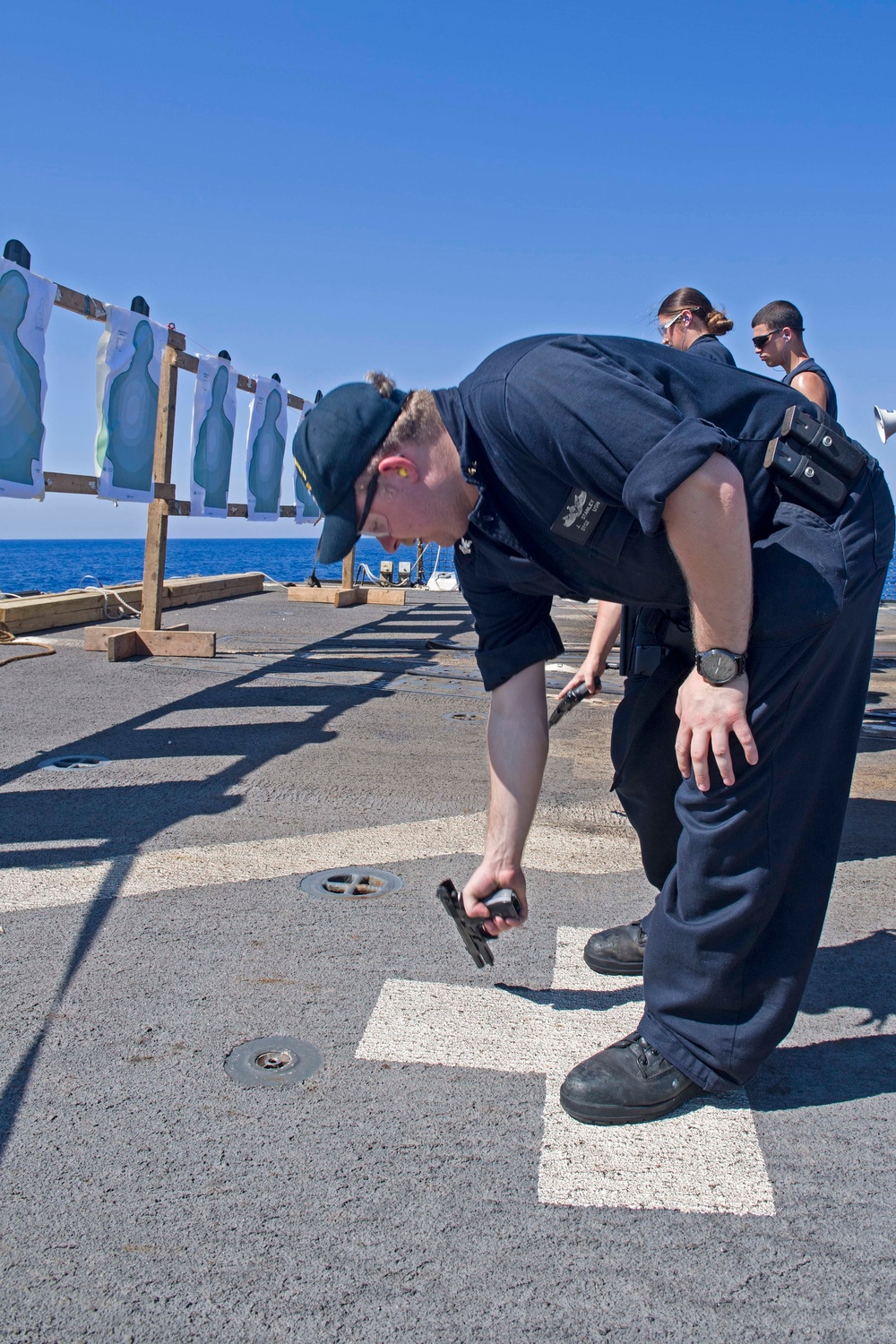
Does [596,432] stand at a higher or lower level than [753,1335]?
higher

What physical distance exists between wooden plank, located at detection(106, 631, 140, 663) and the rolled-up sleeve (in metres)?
5.54

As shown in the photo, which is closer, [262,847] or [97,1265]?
[97,1265]

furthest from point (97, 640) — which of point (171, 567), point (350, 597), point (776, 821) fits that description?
point (171, 567)

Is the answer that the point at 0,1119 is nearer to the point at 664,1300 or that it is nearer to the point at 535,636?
the point at 664,1300

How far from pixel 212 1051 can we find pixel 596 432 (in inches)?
58.7

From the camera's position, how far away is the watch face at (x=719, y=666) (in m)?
1.81

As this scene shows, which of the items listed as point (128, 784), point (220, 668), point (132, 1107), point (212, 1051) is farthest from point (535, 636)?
point (220, 668)

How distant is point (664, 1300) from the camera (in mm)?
1460

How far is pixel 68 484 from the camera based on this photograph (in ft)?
24.6

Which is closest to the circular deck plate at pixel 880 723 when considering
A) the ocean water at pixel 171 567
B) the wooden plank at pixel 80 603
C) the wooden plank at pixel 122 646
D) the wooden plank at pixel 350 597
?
the ocean water at pixel 171 567

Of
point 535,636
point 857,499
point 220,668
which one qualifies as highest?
point 857,499

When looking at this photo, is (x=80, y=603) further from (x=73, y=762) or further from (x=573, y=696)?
(x=573, y=696)

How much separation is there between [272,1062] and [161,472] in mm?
7031

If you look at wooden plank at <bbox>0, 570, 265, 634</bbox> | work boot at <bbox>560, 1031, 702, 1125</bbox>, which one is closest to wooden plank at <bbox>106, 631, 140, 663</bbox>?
wooden plank at <bbox>0, 570, 265, 634</bbox>
